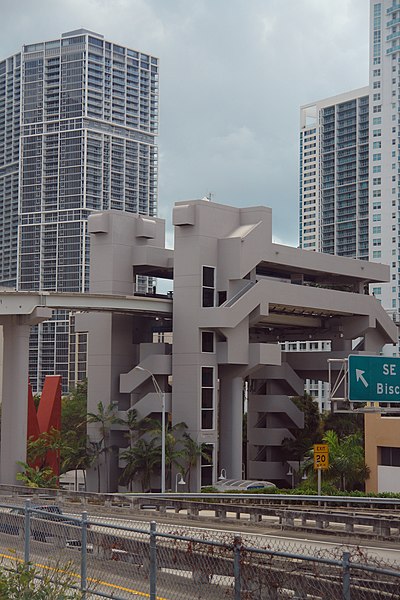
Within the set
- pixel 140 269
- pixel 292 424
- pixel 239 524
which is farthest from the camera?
pixel 292 424

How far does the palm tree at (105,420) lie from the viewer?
211ft

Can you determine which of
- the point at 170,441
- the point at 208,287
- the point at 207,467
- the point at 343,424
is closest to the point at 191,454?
the point at 170,441

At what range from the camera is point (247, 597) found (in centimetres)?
1188

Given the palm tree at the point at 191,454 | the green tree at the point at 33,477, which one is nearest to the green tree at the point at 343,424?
the palm tree at the point at 191,454

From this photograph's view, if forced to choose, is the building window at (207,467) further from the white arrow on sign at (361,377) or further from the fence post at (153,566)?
the fence post at (153,566)

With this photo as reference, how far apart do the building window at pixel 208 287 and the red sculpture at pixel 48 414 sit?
13023 millimetres

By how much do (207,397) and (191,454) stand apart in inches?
162

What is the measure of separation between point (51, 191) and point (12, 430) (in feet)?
463

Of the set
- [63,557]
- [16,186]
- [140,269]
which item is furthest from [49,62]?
[63,557]

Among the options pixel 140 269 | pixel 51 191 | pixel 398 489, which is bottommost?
pixel 398 489

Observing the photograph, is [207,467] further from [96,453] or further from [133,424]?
Answer: [96,453]

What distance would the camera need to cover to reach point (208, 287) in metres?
62.1

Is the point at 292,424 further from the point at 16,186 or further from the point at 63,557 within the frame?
the point at 16,186

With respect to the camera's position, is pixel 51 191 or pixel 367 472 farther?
pixel 51 191
